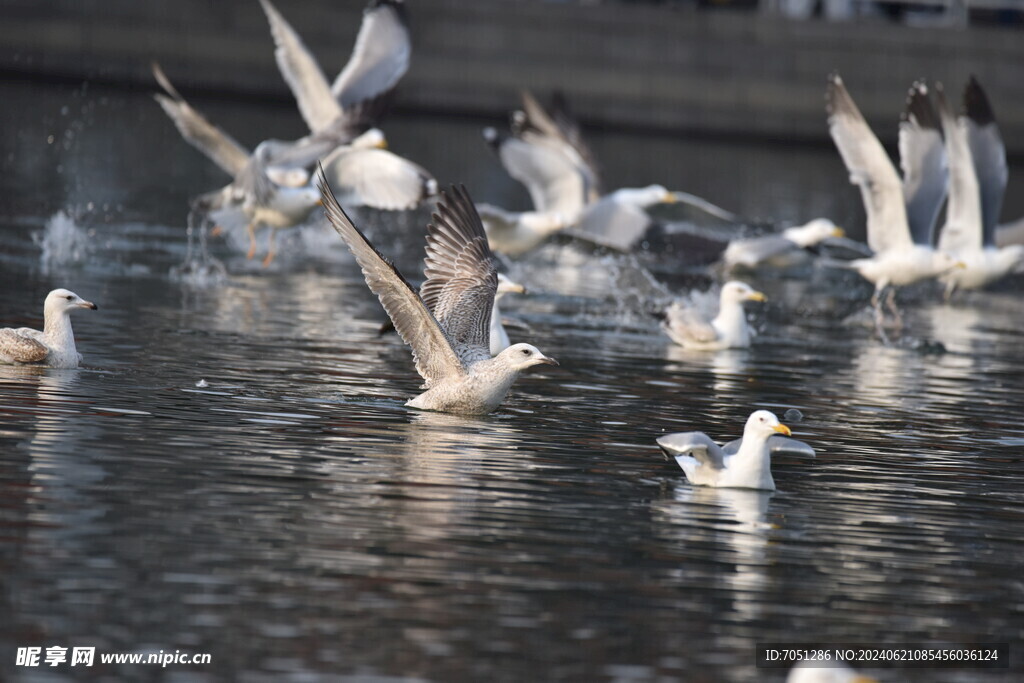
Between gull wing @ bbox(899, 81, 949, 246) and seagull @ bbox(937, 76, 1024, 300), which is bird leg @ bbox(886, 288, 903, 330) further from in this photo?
seagull @ bbox(937, 76, 1024, 300)

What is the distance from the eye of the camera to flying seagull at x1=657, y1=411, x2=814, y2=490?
877 cm

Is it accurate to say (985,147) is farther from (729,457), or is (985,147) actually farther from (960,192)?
(729,457)

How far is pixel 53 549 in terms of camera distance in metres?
6.82

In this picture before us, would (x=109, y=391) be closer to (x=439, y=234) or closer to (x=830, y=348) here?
(x=439, y=234)

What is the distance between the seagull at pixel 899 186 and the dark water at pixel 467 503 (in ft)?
7.63

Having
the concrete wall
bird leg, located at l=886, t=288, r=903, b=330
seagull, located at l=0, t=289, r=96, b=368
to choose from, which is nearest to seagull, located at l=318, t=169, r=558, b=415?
seagull, located at l=0, t=289, r=96, b=368

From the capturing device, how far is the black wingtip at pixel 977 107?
1992cm

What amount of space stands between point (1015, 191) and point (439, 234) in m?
27.2

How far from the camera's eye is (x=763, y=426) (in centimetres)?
871

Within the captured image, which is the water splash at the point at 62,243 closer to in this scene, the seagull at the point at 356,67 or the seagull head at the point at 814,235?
the seagull at the point at 356,67

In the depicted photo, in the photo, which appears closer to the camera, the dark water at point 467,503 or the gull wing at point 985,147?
the dark water at point 467,503

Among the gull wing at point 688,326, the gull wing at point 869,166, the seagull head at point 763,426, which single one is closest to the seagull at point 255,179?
the gull wing at point 688,326

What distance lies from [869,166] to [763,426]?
32.0ft

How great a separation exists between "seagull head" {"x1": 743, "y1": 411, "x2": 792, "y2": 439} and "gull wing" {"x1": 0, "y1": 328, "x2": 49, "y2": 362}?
4.42 metres
